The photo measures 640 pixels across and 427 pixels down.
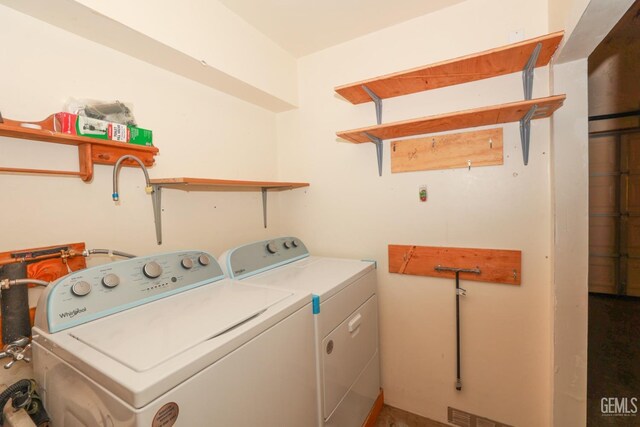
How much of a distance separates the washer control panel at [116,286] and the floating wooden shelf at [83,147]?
0.45 m

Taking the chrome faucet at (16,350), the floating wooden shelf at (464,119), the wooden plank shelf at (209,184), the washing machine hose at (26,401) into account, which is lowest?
the washing machine hose at (26,401)

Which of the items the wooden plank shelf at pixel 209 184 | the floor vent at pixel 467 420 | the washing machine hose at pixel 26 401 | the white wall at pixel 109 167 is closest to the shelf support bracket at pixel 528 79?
the wooden plank shelf at pixel 209 184

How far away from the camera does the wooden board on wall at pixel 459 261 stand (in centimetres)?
154

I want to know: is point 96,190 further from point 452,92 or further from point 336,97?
point 452,92

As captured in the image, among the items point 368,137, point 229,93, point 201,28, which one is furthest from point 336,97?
point 201,28

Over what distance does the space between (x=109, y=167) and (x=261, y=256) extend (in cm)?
84

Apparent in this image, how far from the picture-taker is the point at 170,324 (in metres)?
0.88

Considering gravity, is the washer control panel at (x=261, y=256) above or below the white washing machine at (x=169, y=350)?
above

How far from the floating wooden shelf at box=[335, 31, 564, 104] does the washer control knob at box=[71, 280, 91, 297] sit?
148 centimetres

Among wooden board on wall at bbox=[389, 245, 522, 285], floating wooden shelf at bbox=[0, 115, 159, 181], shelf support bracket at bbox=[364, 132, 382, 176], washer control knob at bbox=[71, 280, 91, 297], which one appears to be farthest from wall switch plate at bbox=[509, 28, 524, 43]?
washer control knob at bbox=[71, 280, 91, 297]

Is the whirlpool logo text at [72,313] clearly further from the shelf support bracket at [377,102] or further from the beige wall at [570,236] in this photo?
the beige wall at [570,236]

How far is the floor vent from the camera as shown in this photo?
5.33 ft

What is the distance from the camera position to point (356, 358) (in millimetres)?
1515

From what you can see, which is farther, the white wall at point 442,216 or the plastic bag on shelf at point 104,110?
the white wall at point 442,216
